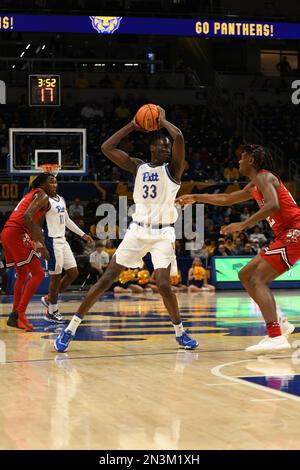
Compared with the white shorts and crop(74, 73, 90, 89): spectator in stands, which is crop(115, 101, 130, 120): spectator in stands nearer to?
crop(74, 73, 90, 89): spectator in stands

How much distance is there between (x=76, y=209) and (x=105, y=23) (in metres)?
5.54

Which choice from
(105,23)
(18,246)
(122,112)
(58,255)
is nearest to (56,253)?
(58,255)

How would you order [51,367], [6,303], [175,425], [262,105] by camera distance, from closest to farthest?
[175,425], [51,367], [6,303], [262,105]

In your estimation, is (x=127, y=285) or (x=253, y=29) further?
(x=253, y=29)

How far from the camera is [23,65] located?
101ft

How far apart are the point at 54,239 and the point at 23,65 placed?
20.5 m

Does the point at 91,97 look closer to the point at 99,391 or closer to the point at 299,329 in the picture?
the point at 299,329

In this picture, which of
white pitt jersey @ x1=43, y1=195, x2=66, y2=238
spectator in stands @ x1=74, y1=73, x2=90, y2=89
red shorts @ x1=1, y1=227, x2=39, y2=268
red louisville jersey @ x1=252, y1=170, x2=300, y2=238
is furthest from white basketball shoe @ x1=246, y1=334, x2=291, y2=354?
spectator in stands @ x1=74, y1=73, x2=90, y2=89

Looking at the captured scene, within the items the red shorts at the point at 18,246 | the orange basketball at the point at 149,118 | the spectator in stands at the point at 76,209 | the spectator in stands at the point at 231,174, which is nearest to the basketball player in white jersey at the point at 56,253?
the red shorts at the point at 18,246

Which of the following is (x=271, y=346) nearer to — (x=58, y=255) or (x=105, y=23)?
(x=58, y=255)

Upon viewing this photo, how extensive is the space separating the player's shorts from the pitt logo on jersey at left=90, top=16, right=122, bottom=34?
13.2 meters

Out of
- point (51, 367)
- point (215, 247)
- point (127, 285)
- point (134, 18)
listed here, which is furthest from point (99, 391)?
point (134, 18)

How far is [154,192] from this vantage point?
331 inches

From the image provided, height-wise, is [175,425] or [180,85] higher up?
[180,85]
